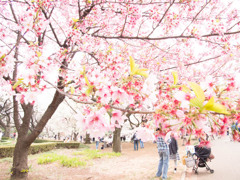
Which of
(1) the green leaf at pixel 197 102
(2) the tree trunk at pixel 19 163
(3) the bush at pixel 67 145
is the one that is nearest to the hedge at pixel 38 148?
(3) the bush at pixel 67 145

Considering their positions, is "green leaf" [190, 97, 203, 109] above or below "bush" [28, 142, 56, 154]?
above

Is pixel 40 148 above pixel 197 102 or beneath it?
beneath

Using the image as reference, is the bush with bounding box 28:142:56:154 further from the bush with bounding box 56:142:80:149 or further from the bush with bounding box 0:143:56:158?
the bush with bounding box 56:142:80:149

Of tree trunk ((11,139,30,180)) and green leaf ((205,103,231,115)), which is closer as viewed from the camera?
green leaf ((205,103,231,115))

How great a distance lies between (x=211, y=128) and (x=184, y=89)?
12.7 inches

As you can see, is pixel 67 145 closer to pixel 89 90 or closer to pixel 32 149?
pixel 32 149

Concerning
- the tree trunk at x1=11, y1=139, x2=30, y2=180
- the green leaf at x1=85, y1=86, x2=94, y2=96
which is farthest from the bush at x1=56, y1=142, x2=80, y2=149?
the green leaf at x1=85, y1=86, x2=94, y2=96

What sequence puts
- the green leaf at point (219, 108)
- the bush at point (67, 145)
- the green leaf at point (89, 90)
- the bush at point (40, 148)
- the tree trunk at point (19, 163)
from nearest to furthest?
the green leaf at point (219, 108), the green leaf at point (89, 90), the tree trunk at point (19, 163), the bush at point (40, 148), the bush at point (67, 145)

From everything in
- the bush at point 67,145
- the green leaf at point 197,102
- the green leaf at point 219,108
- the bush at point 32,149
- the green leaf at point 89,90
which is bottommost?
the bush at point 67,145

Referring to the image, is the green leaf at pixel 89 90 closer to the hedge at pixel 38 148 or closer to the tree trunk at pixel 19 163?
the tree trunk at pixel 19 163

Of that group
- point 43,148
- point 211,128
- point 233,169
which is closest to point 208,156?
point 233,169

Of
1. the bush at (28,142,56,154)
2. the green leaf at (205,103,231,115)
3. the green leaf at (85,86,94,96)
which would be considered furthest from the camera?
the bush at (28,142,56,154)

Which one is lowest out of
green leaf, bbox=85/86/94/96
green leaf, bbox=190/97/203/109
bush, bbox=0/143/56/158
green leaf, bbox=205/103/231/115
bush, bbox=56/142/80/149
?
bush, bbox=56/142/80/149

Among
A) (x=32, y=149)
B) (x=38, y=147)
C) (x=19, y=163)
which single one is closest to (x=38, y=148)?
(x=38, y=147)
